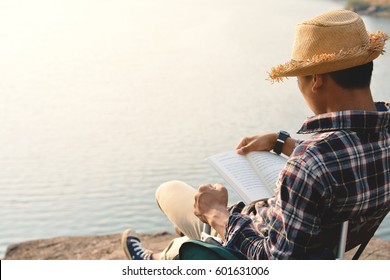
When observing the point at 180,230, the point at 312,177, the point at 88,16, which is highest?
the point at 312,177

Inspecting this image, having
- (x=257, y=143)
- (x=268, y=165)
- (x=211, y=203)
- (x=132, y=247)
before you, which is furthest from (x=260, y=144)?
(x=132, y=247)

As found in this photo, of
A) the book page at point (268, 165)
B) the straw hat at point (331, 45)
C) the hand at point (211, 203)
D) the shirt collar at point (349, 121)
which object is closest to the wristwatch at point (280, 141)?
the book page at point (268, 165)

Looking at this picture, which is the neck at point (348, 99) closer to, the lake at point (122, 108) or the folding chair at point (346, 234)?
the folding chair at point (346, 234)

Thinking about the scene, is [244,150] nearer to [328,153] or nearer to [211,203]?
[211,203]

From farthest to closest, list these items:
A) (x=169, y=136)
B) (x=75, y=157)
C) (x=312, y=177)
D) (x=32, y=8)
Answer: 1. (x=32, y=8)
2. (x=169, y=136)
3. (x=75, y=157)
4. (x=312, y=177)

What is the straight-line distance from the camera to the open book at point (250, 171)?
2.24 m

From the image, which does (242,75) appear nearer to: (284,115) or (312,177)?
(284,115)

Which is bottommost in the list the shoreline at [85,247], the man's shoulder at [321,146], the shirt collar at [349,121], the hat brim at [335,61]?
the shoreline at [85,247]

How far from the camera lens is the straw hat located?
6.54ft

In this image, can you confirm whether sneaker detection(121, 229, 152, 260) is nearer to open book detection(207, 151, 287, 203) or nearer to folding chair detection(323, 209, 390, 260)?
open book detection(207, 151, 287, 203)

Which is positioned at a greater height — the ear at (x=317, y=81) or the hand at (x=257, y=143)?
the ear at (x=317, y=81)

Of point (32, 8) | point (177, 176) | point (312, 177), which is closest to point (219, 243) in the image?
point (312, 177)
